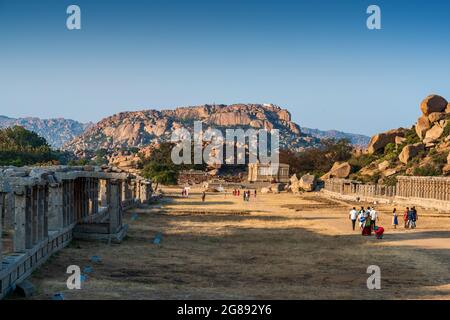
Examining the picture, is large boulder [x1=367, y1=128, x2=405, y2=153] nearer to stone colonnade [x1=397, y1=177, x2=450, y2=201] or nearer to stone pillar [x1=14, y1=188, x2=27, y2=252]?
stone colonnade [x1=397, y1=177, x2=450, y2=201]

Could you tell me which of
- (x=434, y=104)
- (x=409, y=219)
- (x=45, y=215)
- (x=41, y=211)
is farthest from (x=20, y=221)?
(x=434, y=104)

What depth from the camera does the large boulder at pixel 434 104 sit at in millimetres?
90312

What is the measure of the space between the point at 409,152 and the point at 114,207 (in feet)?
195

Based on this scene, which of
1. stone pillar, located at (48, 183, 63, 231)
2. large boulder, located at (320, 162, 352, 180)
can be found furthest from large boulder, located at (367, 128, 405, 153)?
stone pillar, located at (48, 183, 63, 231)

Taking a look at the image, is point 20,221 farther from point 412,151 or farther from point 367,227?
point 412,151

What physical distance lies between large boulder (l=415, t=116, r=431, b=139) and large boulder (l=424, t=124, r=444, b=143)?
5.74 ft

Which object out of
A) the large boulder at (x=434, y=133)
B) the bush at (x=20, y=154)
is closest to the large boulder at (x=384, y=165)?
the large boulder at (x=434, y=133)

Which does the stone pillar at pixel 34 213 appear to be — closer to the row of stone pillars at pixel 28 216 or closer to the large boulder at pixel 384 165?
the row of stone pillars at pixel 28 216

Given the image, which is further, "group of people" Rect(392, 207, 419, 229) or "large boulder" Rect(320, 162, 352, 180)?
"large boulder" Rect(320, 162, 352, 180)

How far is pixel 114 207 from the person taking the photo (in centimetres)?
2814

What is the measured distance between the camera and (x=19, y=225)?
18078 mm

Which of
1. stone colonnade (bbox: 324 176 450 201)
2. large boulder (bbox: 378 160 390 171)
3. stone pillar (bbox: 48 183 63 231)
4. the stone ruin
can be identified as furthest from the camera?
large boulder (bbox: 378 160 390 171)

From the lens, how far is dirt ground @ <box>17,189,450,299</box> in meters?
17.3

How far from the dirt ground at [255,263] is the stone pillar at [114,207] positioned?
935mm
